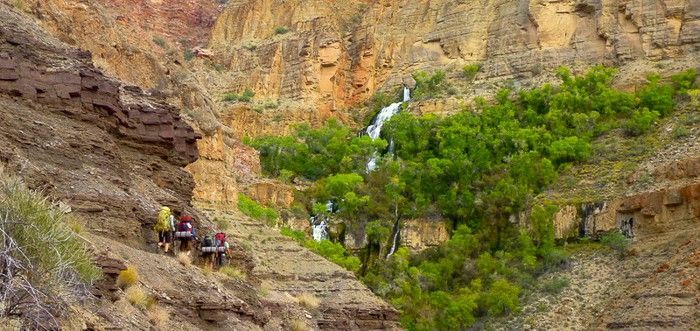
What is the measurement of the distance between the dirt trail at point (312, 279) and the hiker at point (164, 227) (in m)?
9.38

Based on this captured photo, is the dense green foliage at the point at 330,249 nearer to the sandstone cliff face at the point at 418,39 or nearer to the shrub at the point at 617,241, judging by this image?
the shrub at the point at 617,241

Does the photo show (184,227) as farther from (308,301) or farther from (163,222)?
(308,301)

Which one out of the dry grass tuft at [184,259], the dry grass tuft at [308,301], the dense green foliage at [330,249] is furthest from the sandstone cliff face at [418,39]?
the dry grass tuft at [184,259]

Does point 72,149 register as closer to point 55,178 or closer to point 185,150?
point 55,178

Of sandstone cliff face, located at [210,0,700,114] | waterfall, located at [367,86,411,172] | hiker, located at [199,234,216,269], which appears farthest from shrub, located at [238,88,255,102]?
hiker, located at [199,234,216,269]

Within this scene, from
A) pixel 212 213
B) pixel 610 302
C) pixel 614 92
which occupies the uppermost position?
pixel 614 92

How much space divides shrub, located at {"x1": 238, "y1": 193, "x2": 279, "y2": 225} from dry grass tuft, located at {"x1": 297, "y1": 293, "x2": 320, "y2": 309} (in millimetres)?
14256

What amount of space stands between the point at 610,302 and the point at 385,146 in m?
28.3

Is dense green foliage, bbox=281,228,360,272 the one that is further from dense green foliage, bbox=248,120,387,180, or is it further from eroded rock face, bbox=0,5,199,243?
eroded rock face, bbox=0,5,199,243

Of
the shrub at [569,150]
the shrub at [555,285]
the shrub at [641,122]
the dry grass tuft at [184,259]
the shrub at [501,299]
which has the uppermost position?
the shrub at [641,122]

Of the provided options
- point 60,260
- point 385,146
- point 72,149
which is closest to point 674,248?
point 385,146

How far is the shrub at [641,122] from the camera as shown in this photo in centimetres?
6156

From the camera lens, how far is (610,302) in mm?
45156

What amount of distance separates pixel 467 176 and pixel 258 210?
17.1 m
